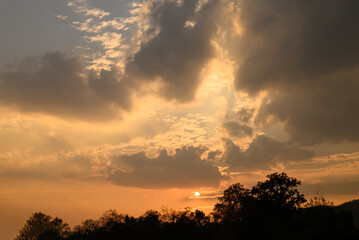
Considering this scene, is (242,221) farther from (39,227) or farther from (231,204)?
(39,227)

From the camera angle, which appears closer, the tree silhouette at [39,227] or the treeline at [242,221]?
the treeline at [242,221]

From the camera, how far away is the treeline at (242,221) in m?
46.7

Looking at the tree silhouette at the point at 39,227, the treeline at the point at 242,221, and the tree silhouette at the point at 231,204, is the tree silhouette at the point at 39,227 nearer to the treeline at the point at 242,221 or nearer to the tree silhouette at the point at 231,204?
the treeline at the point at 242,221

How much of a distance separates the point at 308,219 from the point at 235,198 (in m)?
26.9

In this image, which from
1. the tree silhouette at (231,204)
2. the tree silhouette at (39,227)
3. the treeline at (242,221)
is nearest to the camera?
the treeline at (242,221)

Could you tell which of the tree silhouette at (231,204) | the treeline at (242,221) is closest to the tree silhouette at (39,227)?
the treeline at (242,221)

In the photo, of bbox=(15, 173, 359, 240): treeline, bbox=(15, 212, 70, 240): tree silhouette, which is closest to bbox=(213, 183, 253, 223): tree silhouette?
bbox=(15, 173, 359, 240): treeline

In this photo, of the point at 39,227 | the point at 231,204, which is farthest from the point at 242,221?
the point at 39,227

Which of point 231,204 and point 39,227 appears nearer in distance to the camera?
point 231,204

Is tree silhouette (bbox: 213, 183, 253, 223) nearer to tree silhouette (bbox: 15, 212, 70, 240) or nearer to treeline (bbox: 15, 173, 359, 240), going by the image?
treeline (bbox: 15, 173, 359, 240)

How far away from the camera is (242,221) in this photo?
64.8 metres

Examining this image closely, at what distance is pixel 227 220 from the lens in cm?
7194

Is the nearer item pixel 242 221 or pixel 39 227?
pixel 242 221

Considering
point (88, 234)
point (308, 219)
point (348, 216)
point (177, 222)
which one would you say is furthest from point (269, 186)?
point (88, 234)
